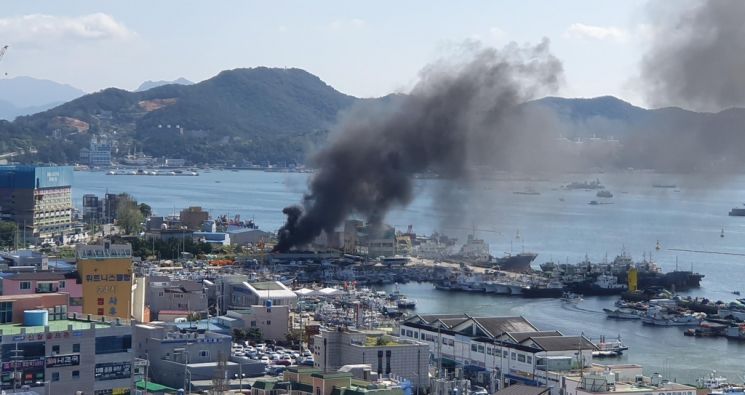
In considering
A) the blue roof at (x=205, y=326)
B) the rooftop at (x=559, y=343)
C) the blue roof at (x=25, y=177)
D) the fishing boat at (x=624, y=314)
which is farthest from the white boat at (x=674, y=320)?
the blue roof at (x=25, y=177)

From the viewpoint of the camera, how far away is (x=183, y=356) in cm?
1030

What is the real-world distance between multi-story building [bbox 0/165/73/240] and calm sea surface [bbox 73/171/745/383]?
24.3 feet

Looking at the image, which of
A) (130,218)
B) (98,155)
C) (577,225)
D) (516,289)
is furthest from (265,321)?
(98,155)

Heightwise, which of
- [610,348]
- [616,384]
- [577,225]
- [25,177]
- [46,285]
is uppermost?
[25,177]

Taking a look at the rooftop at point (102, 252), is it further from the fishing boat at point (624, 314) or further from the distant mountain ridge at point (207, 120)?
the distant mountain ridge at point (207, 120)

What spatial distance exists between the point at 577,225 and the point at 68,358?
94.5 ft

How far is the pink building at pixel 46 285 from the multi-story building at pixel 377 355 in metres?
1.88

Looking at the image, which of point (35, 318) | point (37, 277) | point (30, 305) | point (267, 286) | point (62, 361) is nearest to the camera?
point (62, 361)

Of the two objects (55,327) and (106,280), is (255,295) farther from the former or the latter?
(55,327)

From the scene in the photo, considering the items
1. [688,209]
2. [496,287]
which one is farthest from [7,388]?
[688,209]

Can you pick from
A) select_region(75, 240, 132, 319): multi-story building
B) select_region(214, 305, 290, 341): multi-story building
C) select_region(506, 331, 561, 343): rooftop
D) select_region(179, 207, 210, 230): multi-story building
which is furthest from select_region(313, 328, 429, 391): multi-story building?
select_region(179, 207, 210, 230): multi-story building

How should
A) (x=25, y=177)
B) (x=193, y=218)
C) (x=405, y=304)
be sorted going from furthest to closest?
1. (x=193, y=218)
2. (x=25, y=177)
3. (x=405, y=304)

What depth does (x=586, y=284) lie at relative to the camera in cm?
2133

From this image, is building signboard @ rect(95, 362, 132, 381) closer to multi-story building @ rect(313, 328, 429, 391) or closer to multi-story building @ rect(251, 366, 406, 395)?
multi-story building @ rect(251, 366, 406, 395)
